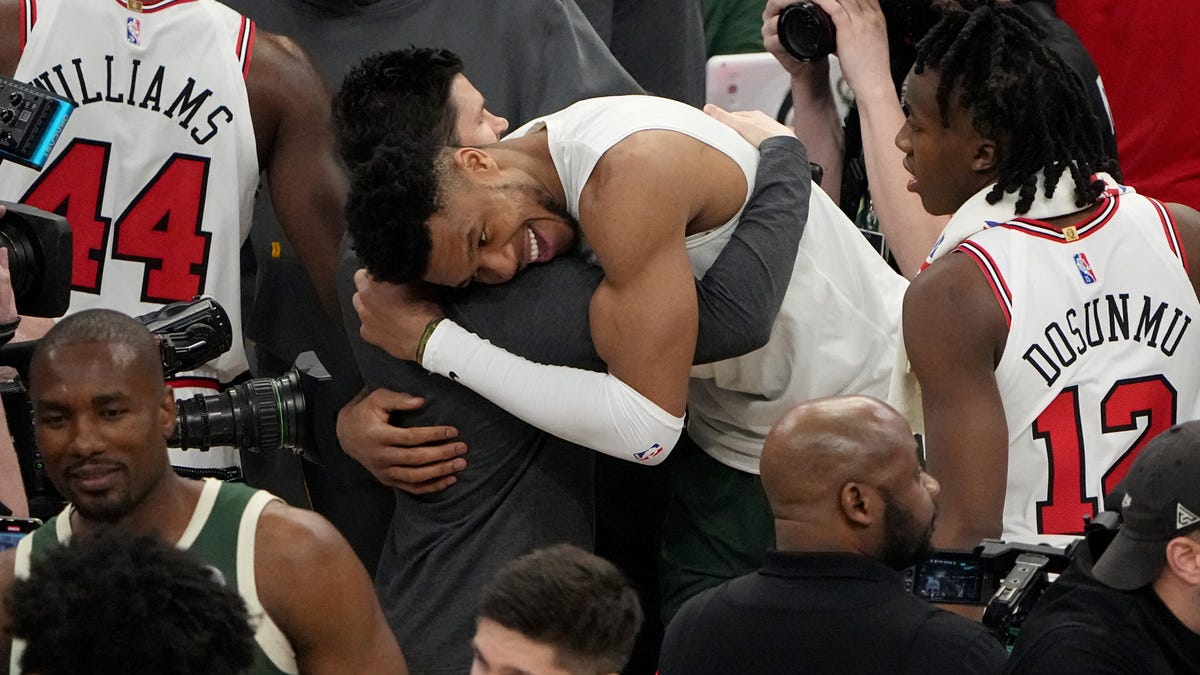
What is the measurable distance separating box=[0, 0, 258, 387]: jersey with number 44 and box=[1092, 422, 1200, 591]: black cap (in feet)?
6.98

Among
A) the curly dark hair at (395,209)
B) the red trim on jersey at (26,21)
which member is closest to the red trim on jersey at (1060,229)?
the curly dark hair at (395,209)

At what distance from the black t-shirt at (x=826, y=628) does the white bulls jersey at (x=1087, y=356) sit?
657mm

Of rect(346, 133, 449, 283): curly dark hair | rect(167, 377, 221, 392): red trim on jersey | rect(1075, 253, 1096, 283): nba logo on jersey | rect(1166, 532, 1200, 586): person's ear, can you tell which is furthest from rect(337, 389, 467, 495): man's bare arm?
rect(1166, 532, 1200, 586): person's ear

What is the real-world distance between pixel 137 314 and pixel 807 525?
5.85ft

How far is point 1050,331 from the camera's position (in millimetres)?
3248

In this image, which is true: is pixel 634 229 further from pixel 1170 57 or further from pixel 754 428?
pixel 1170 57

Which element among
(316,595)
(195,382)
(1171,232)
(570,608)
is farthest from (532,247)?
(1171,232)

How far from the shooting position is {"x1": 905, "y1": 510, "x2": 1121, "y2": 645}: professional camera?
9.18 ft

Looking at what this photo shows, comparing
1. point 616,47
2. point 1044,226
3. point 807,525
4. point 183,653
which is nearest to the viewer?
point 183,653

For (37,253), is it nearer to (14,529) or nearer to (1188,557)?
(14,529)

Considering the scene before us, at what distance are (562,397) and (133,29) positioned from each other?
4.52 ft

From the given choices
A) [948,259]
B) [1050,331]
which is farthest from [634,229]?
[1050,331]

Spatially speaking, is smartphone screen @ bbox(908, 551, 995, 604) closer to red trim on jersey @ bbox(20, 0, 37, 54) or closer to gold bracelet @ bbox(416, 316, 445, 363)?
gold bracelet @ bbox(416, 316, 445, 363)

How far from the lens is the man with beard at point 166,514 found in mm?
2805
